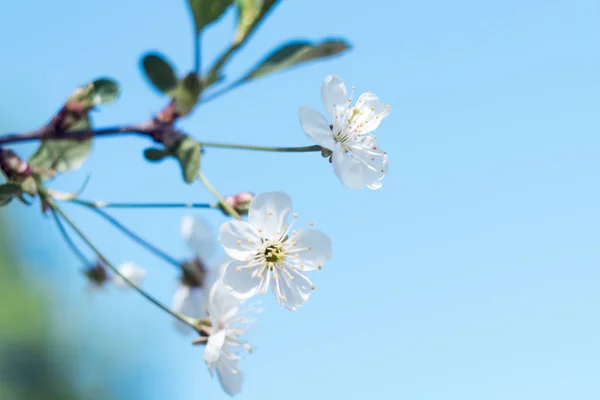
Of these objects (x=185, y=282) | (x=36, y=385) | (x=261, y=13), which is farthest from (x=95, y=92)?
(x=36, y=385)

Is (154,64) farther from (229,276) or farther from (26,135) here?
(229,276)

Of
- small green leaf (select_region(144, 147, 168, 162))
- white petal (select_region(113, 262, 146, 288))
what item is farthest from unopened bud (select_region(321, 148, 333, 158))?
white petal (select_region(113, 262, 146, 288))

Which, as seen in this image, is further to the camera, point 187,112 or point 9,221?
point 9,221

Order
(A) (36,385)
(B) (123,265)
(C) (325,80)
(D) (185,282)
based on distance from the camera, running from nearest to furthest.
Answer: (C) (325,80)
(D) (185,282)
(B) (123,265)
(A) (36,385)

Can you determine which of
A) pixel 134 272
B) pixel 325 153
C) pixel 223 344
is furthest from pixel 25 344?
pixel 325 153

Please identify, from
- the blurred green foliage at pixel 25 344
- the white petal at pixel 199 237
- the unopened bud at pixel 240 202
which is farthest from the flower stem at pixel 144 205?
the blurred green foliage at pixel 25 344

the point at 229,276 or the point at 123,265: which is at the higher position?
the point at 123,265

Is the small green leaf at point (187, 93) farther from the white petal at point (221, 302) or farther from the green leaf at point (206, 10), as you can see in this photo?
the white petal at point (221, 302)

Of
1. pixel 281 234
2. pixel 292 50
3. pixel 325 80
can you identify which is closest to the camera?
pixel 292 50
